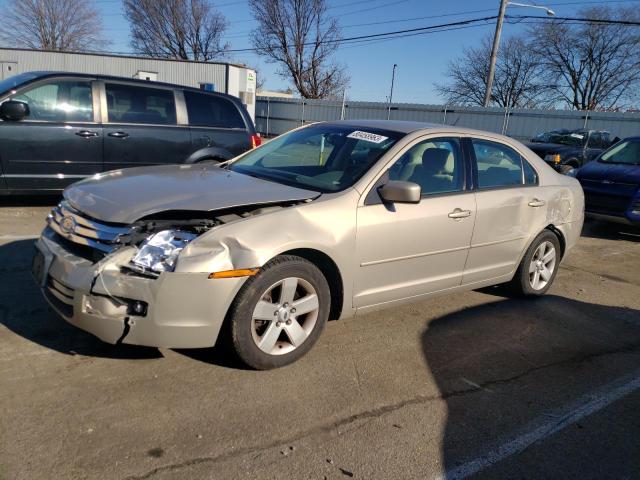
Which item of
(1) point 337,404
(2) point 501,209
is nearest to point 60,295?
(1) point 337,404

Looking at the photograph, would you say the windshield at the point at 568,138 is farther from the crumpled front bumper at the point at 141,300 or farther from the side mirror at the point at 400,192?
the crumpled front bumper at the point at 141,300

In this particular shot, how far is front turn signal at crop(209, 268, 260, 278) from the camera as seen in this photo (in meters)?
2.92

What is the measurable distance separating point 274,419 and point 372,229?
1437 millimetres

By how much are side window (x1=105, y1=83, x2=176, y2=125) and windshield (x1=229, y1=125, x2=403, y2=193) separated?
10.3 feet

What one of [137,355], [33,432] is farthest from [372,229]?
[33,432]

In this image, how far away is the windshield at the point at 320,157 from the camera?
3850mm

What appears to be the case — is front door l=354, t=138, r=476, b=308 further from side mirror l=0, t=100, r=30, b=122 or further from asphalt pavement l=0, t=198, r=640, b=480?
side mirror l=0, t=100, r=30, b=122

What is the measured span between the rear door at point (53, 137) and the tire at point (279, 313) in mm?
4740

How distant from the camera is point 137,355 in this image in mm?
3361

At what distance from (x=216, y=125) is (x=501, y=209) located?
4668 millimetres

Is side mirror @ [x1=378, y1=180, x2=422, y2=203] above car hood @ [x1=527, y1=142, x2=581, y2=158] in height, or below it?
below

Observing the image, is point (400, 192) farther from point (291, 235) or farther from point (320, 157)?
point (320, 157)

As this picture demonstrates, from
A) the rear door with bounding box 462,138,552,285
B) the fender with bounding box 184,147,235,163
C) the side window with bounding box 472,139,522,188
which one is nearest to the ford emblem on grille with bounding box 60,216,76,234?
the rear door with bounding box 462,138,552,285

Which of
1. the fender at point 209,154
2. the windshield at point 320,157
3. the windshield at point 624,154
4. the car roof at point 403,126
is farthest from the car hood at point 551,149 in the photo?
the windshield at point 320,157
